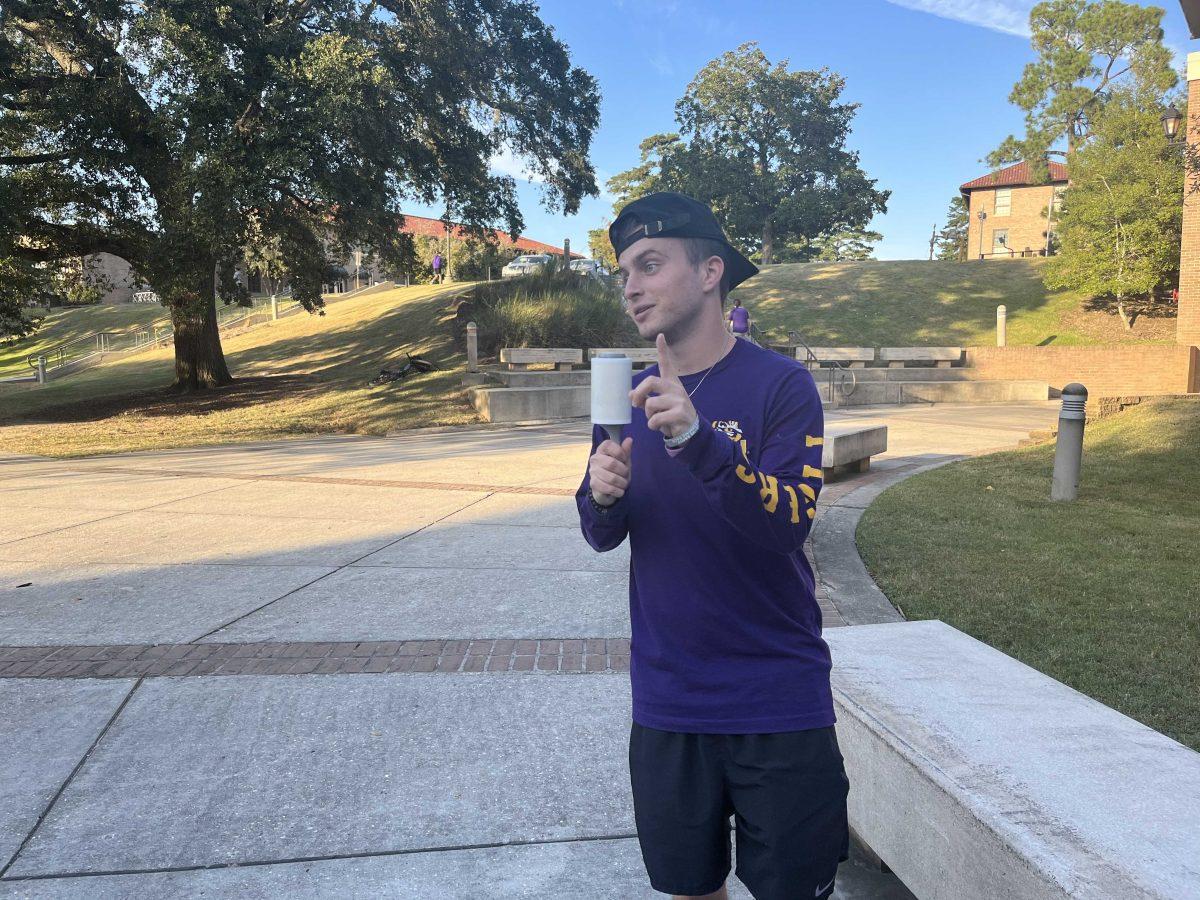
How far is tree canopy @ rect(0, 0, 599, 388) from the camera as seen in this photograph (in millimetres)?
15094

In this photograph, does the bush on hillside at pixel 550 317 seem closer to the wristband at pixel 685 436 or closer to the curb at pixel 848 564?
the curb at pixel 848 564

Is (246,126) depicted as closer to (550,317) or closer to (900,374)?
(550,317)

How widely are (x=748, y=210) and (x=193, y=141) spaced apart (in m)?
42.1

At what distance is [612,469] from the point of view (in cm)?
160

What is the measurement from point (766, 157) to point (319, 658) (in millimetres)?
57669

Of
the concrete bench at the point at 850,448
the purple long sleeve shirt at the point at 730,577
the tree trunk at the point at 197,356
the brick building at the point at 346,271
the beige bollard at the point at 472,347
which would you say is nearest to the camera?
the purple long sleeve shirt at the point at 730,577

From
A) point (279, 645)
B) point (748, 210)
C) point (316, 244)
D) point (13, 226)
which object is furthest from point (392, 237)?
point (748, 210)


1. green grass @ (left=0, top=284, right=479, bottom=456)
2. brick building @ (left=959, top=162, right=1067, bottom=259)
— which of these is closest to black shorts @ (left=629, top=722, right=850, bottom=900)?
green grass @ (left=0, top=284, right=479, bottom=456)

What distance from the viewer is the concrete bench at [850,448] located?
8.64 meters

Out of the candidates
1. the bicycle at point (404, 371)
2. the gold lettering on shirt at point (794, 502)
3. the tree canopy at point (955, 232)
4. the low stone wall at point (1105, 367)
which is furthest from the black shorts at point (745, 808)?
the tree canopy at point (955, 232)

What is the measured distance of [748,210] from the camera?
52.5 metres

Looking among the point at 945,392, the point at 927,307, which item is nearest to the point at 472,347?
the point at 945,392

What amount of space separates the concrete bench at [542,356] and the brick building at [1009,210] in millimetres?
42337

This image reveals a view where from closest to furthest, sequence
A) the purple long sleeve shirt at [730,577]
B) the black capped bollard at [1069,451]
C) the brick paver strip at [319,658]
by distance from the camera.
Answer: the purple long sleeve shirt at [730,577], the brick paver strip at [319,658], the black capped bollard at [1069,451]
